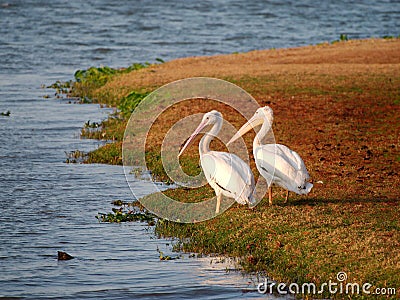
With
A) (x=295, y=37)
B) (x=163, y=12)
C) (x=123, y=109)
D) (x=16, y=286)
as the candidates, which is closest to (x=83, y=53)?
(x=295, y=37)

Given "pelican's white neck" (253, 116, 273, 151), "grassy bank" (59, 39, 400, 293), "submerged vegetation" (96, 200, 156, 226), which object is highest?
"pelican's white neck" (253, 116, 273, 151)

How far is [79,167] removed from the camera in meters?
12.3

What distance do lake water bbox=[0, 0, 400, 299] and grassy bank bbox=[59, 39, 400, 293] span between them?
1.73 feet

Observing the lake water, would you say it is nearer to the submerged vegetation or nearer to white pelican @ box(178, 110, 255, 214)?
the submerged vegetation

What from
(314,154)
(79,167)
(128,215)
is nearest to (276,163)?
(128,215)

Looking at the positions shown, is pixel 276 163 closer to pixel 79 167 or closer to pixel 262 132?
pixel 262 132

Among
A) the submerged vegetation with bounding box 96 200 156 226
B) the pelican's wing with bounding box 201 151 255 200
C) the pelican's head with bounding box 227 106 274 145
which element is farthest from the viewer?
the pelican's head with bounding box 227 106 274 145

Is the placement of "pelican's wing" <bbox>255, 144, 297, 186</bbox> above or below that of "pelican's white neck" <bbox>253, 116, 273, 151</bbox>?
below

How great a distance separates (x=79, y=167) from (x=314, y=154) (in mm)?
3517

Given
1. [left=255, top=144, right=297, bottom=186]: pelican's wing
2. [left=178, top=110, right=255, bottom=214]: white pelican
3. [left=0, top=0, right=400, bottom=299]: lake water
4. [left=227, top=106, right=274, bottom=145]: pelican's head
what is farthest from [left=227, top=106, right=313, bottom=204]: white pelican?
[left=0, top=0, right=400, bottom=299]: lake water

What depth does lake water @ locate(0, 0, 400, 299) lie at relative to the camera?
762 cm

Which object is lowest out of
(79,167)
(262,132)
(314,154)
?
(79,167)

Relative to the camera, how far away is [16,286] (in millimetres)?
7516

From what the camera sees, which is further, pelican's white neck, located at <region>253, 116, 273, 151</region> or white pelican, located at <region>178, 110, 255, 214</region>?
pelican's white neck, located at <region>253, 116, 273, 151</region>
